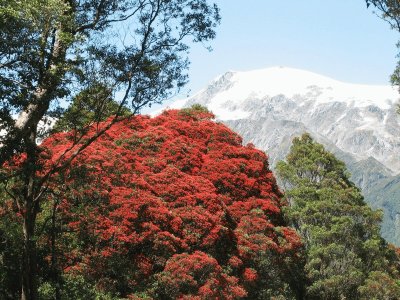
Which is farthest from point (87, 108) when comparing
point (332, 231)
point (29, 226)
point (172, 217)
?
point (332, 231)

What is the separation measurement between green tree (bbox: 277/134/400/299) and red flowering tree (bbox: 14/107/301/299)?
1611mm

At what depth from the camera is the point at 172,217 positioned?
73.9ft

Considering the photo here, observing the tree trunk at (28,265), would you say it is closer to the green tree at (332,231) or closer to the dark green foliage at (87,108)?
the dark green foliage at (87,108)

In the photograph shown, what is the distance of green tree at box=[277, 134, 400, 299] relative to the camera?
29.2 meters

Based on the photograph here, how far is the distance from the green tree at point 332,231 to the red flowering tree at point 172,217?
63.4 inches

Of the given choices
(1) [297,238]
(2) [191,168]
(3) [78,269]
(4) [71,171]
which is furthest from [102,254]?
(1) [297,238]

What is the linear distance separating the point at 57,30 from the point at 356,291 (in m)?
25.4

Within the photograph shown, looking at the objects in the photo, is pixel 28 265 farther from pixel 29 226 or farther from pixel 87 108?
pixel 87 108

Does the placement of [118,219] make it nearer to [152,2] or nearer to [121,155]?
[121,155]

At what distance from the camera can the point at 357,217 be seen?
106 ft

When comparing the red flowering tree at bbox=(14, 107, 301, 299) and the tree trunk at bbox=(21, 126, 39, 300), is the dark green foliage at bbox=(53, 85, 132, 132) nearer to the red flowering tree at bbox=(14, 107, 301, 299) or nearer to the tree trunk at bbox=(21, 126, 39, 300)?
the red flowering tree at bbox=(14, 107, 301, 299)

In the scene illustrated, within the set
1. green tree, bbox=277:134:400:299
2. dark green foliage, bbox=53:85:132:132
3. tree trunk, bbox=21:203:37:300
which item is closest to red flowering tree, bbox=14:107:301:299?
dark green foliage, bbox=53:85:132:132

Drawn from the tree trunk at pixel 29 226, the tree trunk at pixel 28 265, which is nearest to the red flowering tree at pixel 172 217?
the tree trunk at pixel 29 226

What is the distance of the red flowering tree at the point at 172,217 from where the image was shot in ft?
66.1
